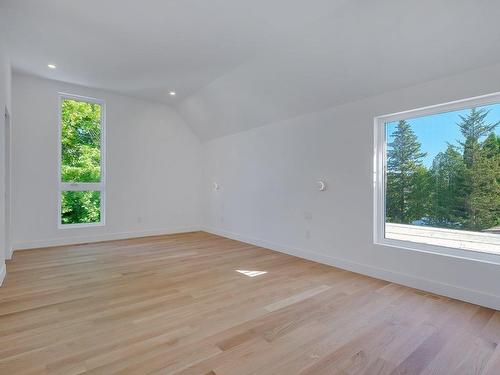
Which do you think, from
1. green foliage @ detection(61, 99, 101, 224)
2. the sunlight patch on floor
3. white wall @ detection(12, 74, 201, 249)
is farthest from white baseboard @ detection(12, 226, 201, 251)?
the sunlight patch on floor

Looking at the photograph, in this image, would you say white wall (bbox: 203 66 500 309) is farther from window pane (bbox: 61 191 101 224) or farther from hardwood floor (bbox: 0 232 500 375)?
window pane (bbox: 61 191 101 224)

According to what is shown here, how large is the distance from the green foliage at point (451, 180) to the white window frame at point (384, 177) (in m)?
0.07

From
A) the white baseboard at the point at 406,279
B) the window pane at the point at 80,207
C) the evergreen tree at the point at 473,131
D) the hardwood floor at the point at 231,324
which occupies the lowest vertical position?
the hardwood floor at the point at 231,324

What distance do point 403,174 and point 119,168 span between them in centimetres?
475

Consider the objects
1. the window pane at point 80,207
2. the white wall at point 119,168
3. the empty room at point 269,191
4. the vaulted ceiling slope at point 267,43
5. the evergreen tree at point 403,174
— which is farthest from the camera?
the window pane at point 80,207

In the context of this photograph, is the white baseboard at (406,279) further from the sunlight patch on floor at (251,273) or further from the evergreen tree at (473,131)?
the evergreen tree at (473,131)

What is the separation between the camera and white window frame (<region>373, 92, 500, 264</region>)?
2553 mm

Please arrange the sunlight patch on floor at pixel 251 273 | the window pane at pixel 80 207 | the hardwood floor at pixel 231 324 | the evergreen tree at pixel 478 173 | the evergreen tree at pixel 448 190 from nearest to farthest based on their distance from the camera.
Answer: the hardwood floor at pixel 231 324, the evergreen tree at pixel 478 173, the evergreen tree at pixel 448 190, the sunlight patch on floor at pixel 251 273, the window pane at pixel 80 207

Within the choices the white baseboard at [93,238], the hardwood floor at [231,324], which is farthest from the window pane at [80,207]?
the hardwood floor at [231,324]

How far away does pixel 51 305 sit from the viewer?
7.90ft

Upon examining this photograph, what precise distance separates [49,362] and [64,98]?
4.57 meters

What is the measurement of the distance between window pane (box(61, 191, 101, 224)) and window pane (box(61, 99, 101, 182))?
0.86 feet

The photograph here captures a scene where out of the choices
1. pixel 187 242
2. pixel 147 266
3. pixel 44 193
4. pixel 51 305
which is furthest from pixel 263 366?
pixel 44 193

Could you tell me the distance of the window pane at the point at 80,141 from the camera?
15.8ft
